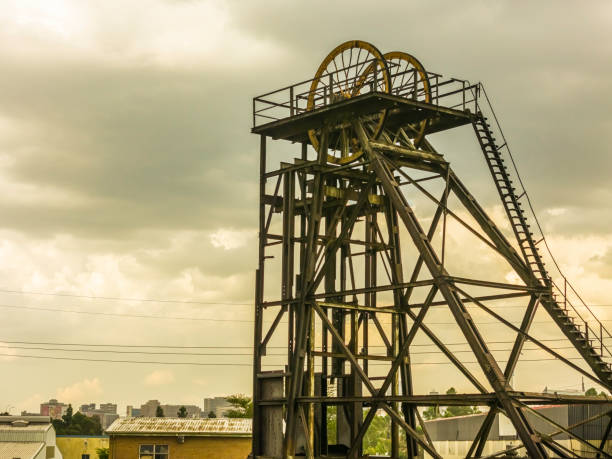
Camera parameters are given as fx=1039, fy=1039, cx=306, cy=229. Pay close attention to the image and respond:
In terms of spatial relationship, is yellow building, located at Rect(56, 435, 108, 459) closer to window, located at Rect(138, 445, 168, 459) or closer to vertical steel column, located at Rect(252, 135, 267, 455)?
window, located at Rect(138, 445, 168, 459)

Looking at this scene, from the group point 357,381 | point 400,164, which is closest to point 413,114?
point 400,164

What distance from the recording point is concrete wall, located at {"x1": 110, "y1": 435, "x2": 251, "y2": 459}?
50.9m

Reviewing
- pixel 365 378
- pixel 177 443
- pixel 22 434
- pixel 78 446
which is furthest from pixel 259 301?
pixel 78 446

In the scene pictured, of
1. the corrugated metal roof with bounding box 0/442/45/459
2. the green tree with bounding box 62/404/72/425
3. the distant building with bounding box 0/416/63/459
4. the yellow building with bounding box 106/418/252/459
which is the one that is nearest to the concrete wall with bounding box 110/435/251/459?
the yellow building with bounding box 106/418/252/459

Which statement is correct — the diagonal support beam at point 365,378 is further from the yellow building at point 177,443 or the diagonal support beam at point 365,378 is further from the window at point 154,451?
the window at point 154,451

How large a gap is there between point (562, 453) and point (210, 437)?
29174 mm

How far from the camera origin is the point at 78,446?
85.0 m

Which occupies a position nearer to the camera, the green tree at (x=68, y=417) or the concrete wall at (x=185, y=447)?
the concrete wall at (x=185, y=447)

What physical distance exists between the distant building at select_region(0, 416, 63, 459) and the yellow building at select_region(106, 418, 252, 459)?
18.7m

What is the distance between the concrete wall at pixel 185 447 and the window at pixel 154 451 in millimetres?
193

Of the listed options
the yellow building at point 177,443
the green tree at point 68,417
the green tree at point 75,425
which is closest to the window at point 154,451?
the yellow building at point 177,443

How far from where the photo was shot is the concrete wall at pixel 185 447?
50875mm

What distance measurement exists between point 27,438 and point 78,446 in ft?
50.9

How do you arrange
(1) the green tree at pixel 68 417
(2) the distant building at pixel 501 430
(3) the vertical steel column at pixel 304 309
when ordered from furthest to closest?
(1) the green tree at pixel 68 417 < (2) the distant building at pixel 501 430 < (3) the vertical steel column at pixel 304 309
